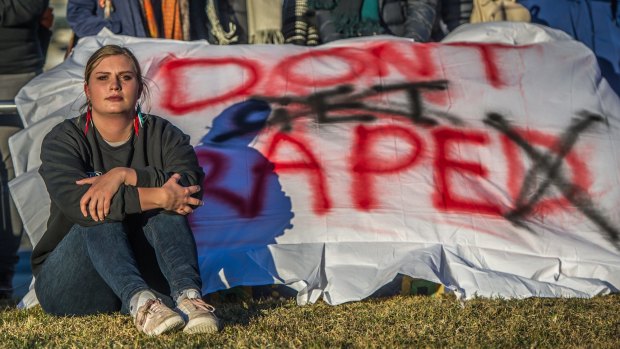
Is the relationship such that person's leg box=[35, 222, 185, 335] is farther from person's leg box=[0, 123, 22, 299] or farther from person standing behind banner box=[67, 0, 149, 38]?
person standing behind banner box=[67, 0, 149, 38]

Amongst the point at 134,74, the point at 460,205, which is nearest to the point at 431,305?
the point at 460,205

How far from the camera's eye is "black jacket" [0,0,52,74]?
21.8 ft

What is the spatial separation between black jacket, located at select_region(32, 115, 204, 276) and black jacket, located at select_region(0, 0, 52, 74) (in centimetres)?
209

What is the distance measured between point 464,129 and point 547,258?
917 mm

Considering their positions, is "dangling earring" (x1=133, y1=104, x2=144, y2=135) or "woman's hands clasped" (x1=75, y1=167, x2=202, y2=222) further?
"dangling earring" (x1=133, y1=104, x2=144, y2=135)

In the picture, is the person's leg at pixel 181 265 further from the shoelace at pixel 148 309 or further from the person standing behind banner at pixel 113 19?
the person standing behind banner at pixel 113 19

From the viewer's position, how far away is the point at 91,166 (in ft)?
15.7

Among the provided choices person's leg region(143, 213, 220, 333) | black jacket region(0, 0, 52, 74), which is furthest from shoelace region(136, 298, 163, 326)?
black jacket region(0, 0, 52, 74)

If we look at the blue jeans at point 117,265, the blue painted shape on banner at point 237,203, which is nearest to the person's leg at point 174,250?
the blue jeans at point 117,265

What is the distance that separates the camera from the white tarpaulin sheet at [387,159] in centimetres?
568

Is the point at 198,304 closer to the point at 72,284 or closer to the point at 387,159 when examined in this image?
the point at 72,284

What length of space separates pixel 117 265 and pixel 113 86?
0.81 metres

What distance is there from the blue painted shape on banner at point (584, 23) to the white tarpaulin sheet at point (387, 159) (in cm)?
132

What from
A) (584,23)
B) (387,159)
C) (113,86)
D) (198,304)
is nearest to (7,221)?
(113,86)
